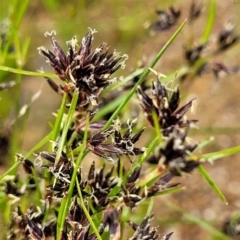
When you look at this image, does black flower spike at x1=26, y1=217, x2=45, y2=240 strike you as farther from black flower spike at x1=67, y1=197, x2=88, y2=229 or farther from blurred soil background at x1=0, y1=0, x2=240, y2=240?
blurred soil background at x1=0, y1=0, x2=240, y2=240

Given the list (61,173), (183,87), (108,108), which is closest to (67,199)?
(61,173)

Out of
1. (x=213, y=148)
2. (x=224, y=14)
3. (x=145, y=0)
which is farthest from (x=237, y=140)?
(x=145, y=0)

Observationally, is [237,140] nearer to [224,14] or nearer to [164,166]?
[224,14]

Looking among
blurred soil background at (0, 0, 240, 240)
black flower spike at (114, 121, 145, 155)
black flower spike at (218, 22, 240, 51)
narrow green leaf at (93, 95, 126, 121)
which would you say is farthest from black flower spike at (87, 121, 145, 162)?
blurred soil background at (0, 0, 240, 240)

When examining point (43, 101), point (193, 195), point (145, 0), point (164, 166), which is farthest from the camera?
point (145, 0)

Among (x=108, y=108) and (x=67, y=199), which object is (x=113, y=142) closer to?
(x=67, y=199)

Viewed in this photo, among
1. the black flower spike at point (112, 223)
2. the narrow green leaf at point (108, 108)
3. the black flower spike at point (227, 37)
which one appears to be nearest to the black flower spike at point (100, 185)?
the black flower spike at point (112, 223)
